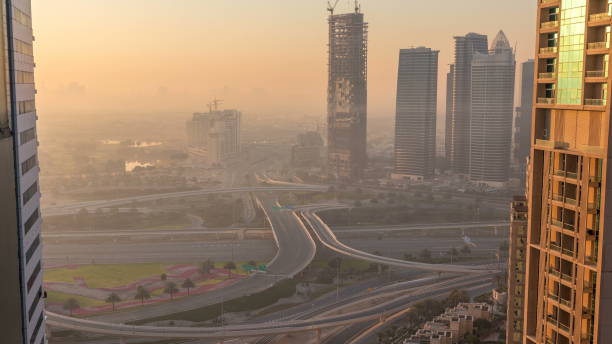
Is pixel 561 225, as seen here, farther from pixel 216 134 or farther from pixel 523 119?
pixel 216 134

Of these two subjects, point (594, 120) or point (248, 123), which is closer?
point (594, 120)

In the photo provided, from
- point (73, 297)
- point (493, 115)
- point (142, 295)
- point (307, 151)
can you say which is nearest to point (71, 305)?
point (73, 297)

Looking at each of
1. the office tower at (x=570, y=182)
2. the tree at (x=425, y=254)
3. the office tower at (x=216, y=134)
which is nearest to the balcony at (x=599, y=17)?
the office tower at (x=570, y=182)

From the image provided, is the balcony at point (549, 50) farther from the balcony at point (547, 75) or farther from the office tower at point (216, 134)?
the office tower at point (216, 134)

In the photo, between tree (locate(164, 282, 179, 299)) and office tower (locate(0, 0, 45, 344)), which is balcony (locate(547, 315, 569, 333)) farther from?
tree (locate(164, 282, 179, 299))

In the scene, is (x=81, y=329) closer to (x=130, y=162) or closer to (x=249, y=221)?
(x=249, y=221)

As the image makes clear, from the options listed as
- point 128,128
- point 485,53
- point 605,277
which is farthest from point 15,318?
point 128,128
